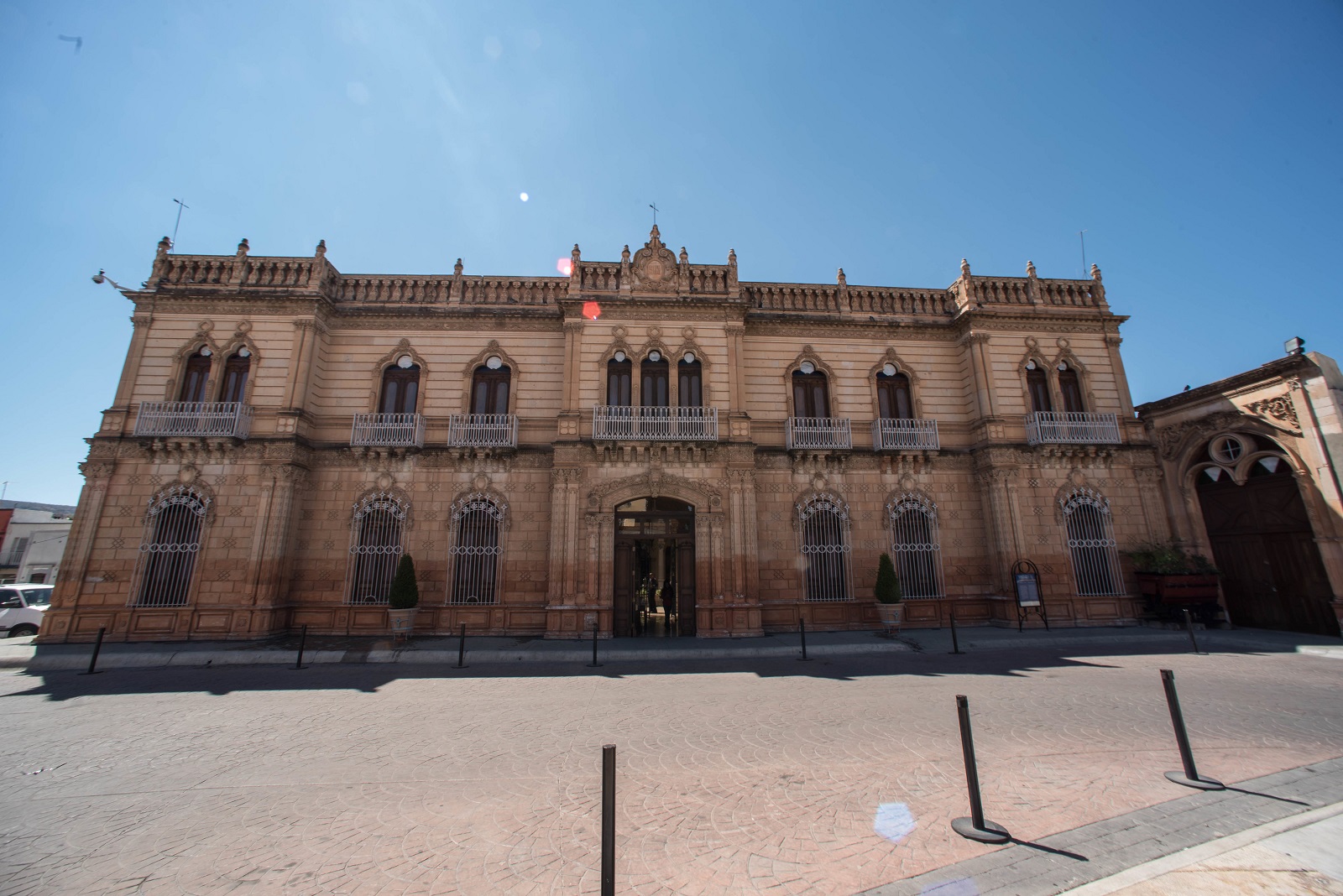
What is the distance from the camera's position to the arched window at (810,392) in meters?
18.8

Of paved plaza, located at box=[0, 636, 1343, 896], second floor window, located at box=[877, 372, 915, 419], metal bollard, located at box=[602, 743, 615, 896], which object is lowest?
paved plaza, located at box=[0, 636, 1343, 896]

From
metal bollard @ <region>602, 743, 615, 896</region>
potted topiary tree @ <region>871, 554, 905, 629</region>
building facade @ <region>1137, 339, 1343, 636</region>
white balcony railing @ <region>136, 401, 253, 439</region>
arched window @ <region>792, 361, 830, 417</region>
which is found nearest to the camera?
metal bollard @ <region>602, 743, 615, 896</region>

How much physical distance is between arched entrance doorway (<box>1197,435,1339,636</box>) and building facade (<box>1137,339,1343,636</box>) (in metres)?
0.03

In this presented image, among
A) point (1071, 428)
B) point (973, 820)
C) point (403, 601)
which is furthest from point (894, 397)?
point (403, 601)

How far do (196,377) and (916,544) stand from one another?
24.7 meters

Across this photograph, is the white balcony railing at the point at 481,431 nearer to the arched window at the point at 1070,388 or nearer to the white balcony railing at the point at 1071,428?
the white balcony railing at the point at 1071,428

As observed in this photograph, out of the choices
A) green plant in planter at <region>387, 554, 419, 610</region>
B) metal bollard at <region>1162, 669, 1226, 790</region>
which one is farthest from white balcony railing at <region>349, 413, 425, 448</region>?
metal bollard at <region>1162, 669, 1226, 790</region>

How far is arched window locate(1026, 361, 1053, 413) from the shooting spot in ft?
62.2

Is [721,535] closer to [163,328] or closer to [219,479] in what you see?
[219,479]

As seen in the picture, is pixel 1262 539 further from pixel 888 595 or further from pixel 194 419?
pixel 194 419

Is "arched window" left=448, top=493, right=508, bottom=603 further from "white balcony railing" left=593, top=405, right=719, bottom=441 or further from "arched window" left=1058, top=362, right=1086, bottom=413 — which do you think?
"arched window" left=1058, top=362, right=1086, bottom=413

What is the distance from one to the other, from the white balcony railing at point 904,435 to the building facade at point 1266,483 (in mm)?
7898

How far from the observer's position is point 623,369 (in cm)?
1786

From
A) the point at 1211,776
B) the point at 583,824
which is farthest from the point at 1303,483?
the point at 583,824
